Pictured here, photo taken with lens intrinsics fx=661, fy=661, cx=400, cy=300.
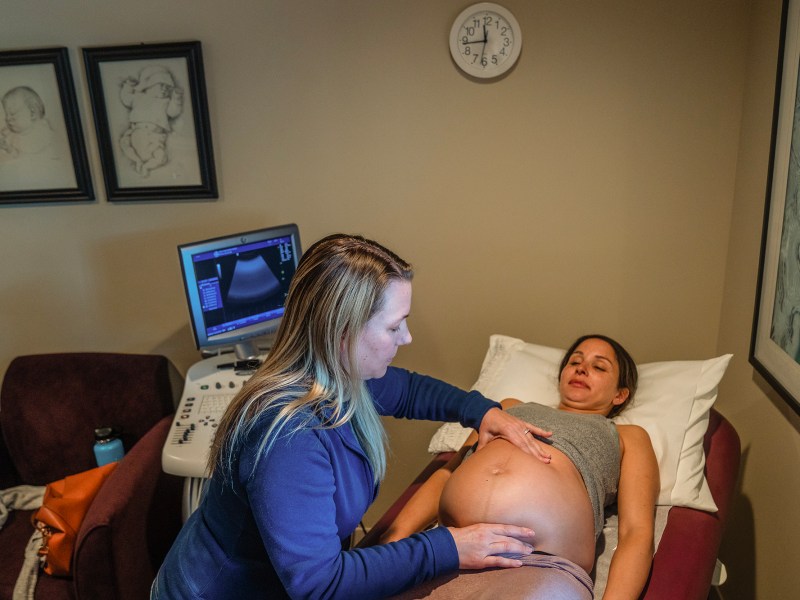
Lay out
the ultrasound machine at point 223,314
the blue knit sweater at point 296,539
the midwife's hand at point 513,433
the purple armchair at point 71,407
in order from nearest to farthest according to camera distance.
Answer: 1. the blue knit sweater at point 296,539
2. the midwife's hand at point 513,433
3. the ultrasound machine at point 223,314
4. the purple armchair at point 71,407

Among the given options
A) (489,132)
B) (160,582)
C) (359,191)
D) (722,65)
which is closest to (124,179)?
(359,191)

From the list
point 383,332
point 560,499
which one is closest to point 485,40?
point 383,332

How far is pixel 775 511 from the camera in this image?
1725 mm

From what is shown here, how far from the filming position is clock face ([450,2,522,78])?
2062 mm

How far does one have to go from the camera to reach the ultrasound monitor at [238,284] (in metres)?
2.01

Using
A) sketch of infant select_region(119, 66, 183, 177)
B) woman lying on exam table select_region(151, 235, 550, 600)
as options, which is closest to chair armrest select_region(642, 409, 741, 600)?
woman lying on exam table select_region(151, 235, 550, 600)

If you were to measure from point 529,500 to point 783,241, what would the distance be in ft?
2.99

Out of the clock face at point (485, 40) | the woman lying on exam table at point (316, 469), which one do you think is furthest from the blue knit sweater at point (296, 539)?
the clock face at point (485, 40)

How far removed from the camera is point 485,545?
49.1 inches

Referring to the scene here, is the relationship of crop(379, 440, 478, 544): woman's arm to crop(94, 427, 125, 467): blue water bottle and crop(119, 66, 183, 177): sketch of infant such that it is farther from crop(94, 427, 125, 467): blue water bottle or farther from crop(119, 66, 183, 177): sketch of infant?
crop(119, 66, 183, 177): sketch of infant

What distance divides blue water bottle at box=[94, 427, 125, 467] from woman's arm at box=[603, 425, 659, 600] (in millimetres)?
1613

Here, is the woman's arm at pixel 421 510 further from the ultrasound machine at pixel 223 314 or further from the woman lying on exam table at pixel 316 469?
the ultrasound machine at pixel 223 314

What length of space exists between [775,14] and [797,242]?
0.66 meters

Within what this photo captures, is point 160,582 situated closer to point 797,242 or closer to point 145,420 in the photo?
point 145,420
